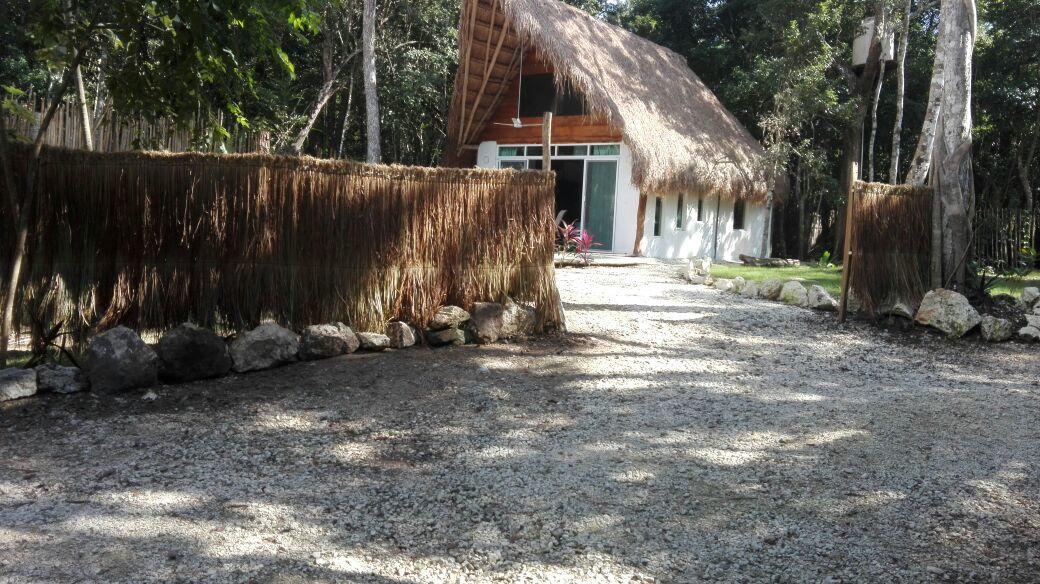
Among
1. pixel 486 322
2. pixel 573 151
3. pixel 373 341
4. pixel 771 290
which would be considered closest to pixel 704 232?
pixel 573 151

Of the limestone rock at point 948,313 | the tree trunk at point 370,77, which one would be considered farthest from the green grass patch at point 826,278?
the tree trunk at point 370,77

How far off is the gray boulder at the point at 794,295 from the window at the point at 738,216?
945 centimetres

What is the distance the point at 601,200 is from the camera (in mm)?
16188

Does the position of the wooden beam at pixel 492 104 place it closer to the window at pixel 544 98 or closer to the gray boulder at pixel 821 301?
the window at pixel 544 98

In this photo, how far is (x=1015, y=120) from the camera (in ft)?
59.3

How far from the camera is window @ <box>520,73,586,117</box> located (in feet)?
53.6

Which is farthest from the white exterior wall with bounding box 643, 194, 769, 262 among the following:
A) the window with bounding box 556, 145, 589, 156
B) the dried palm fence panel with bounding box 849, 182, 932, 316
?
the dried palm fence panel with bounding box 849, 182, 932, 316

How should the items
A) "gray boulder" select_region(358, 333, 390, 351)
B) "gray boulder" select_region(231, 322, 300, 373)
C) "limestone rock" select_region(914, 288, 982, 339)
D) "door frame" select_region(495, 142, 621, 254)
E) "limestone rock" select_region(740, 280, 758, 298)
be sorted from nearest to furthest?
"gray boulder" select_region(231, 322, 300, 373) < "gray boulder" select_region(358, 333, 390, 351) < "limestone rock" select_region(914, 288, 982, 339) < "limestone rock" select_region(740, 280, 758, 298) < "door frame" select_region(495, 142, 621, 254)

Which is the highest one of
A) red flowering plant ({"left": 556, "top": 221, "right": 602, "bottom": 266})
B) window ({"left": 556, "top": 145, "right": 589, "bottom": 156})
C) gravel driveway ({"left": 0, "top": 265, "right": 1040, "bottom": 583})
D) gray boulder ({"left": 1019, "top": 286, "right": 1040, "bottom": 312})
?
window ({"left": 556, "top": 145, "right": 589, "bottom": 156})

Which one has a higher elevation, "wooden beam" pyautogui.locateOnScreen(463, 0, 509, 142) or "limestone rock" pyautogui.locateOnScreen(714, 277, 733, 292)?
"wooden beam" pyautogui.locateOnScreen(463, 0, 509, 142)

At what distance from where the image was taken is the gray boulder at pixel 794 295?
8.88m

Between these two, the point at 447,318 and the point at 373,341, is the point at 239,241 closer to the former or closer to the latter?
the point at 373,341

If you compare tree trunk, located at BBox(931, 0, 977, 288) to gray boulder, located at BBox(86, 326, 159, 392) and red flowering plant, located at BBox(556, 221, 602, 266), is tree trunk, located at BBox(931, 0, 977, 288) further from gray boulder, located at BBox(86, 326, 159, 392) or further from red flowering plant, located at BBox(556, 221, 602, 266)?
gray boulder, located at BBox(86, 326, 159, 392)

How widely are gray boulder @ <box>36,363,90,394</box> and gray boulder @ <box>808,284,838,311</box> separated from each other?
6863 mm
